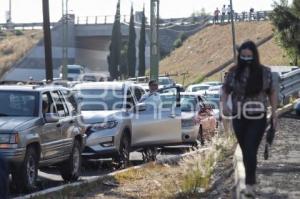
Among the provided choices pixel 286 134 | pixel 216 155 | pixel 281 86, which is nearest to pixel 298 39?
pixel 281 86

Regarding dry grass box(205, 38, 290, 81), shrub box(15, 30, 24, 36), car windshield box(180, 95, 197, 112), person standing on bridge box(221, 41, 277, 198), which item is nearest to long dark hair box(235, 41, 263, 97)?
person standing on bridge box(221, 41, 277, 198)

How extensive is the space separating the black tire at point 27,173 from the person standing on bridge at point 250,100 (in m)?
4.44

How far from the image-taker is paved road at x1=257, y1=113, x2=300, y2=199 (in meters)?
10.4

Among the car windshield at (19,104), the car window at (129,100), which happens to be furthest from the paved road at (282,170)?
the car windshield at (19,104)

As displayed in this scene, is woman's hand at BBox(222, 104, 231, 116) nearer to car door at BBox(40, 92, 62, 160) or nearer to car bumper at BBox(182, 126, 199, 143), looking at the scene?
car door at BBox(40, 92, 62, 160)

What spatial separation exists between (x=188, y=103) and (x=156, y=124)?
4631 mm

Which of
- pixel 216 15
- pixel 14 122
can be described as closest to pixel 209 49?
pixel 216 15

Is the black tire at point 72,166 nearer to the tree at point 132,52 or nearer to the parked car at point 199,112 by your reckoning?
the parked car at point 199,112

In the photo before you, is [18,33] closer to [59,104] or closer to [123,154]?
[123,154]

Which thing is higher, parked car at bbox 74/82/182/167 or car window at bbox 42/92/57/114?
car window at bbox 42/92/57/114

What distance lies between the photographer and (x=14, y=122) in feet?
42.2

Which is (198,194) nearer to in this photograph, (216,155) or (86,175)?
(216,155)

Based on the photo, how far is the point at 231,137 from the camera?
16500 millimetres

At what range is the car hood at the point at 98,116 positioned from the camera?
16719 millimetres
